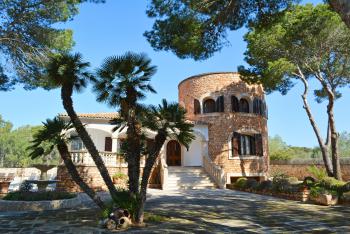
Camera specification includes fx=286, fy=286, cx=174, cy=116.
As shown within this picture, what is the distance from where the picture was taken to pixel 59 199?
11.2 metres

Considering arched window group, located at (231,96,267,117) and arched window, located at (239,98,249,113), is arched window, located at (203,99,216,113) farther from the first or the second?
arched window, located at (239,98,249,113)

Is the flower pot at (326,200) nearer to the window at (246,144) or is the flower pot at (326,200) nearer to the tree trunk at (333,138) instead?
the tree trunk at (333,138)

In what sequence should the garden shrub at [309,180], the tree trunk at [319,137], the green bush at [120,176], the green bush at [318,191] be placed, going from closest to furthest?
the green bush at [318,191] → the garden shrub at [309,180] → the tree trunk at [319,137] → the green bush at [120,176]

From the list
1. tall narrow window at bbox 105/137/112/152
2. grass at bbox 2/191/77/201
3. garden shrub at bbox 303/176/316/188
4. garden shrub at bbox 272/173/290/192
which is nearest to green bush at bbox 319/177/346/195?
garden shrub at bbox 303/176/316/188

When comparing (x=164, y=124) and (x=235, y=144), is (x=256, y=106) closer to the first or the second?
(x=235, y=144)

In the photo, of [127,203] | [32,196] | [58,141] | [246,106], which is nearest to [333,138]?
[246,106]

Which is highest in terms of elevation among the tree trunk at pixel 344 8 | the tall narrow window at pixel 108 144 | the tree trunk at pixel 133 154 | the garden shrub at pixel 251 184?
the tree trunk at pixel 344 8

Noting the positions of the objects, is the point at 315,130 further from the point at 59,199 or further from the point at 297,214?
the point at 59,199

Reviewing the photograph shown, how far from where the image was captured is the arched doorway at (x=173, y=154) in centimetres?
2200

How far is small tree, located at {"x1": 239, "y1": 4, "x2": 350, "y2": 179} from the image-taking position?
602 inches

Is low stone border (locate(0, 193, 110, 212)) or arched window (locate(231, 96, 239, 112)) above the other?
arched window (locate(231, 96, 239, 112))

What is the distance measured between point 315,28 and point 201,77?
9311 millimetres

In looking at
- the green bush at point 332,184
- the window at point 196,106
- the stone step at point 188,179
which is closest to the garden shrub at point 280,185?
the green bush at point 332,184

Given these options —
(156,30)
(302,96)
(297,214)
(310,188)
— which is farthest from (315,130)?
(156,30)
